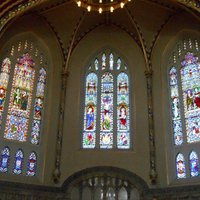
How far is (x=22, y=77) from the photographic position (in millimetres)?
19344

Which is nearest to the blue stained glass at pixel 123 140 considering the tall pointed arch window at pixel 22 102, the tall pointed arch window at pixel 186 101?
the tall pointed arch window at pixel 186 101

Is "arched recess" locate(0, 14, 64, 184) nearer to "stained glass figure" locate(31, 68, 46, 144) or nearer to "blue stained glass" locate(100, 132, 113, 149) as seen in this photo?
"stained glass figure" locate(31, 68, 46, 144)

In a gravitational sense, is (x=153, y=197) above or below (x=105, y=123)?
below

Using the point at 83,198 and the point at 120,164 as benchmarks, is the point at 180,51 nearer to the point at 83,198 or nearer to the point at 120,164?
the point at 120,164

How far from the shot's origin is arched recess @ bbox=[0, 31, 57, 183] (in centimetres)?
1741

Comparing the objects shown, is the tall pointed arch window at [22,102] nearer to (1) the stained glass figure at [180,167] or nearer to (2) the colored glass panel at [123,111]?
(2) the colored glass panel at [123,111]

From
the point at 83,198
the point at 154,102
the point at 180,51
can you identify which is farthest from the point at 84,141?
the point at 180,51

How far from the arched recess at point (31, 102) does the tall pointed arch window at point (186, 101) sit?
666cm

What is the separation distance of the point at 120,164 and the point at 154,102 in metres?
3.85

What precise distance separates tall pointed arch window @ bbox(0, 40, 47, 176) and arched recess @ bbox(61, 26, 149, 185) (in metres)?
1.52

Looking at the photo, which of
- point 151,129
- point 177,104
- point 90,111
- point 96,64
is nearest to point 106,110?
point 90,111

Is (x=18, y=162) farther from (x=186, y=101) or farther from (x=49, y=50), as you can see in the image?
(x=186, y=101)

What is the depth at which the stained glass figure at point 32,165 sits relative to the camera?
17266 mm

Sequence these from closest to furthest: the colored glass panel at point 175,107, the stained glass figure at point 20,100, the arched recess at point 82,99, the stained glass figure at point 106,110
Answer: the arched recess at point 82,99 → the stained glass figure at point 20,100 → the colored glass panel at point 175,107 → the stained glass figure at point 106,110
